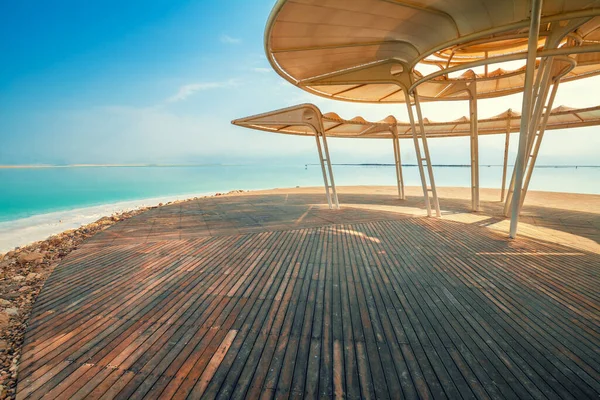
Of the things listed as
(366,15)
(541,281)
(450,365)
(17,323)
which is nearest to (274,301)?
(450,365)

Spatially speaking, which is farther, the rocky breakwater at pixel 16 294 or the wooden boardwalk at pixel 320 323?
the rocky breakwater at pixel 16 294

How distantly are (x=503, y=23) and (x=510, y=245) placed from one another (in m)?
6.41

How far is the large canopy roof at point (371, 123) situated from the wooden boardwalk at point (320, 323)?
26.8ft

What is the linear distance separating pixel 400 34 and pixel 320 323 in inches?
362

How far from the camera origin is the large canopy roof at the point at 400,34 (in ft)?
23.3

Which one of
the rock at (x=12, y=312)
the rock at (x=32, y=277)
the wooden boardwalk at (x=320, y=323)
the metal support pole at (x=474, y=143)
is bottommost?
the wooden boardwalk at (x=320, y=323)

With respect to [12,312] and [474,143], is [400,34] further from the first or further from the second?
[12,312]

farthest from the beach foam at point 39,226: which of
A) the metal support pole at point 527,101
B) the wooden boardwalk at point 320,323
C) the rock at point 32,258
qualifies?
the metal support pole at point 527,101

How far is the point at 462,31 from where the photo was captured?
832 cm

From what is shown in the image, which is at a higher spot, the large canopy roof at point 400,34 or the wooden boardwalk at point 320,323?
the large canopy roof at point 400,34

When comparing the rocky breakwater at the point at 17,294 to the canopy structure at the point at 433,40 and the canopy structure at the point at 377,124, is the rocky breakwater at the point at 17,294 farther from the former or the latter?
the canopy structure at the point at 377,124

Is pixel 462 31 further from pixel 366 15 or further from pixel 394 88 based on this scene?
pixel 394 88

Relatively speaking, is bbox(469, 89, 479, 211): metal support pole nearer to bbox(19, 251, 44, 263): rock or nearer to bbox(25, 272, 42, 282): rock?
bbox(25, 272, 42, 282): rock

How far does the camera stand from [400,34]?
346 inches
